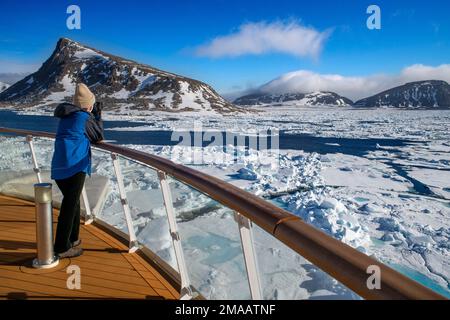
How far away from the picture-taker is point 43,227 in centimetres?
274

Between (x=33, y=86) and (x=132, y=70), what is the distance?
157 ft

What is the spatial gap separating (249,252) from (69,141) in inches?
74.1

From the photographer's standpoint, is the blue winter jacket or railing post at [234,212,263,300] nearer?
railing post at [234,212,263,300]

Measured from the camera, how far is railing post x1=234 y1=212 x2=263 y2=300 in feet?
5.19

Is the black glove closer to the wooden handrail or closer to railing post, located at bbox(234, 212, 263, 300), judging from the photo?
the wooden handrail

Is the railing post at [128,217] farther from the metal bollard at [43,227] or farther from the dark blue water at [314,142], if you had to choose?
the dark blue water at [314,142]

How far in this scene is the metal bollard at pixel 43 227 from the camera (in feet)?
8.93

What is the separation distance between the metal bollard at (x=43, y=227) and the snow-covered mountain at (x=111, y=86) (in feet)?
301

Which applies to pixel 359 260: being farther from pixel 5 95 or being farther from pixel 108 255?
pixel 5 95

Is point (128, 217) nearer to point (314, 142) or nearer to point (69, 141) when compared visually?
point (69, 141)

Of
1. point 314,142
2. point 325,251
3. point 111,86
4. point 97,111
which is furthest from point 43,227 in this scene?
point 111,86

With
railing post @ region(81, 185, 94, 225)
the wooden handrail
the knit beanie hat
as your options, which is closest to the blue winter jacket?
the knit beanie hat

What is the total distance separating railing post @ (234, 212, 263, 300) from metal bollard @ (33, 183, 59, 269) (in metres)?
1.80
